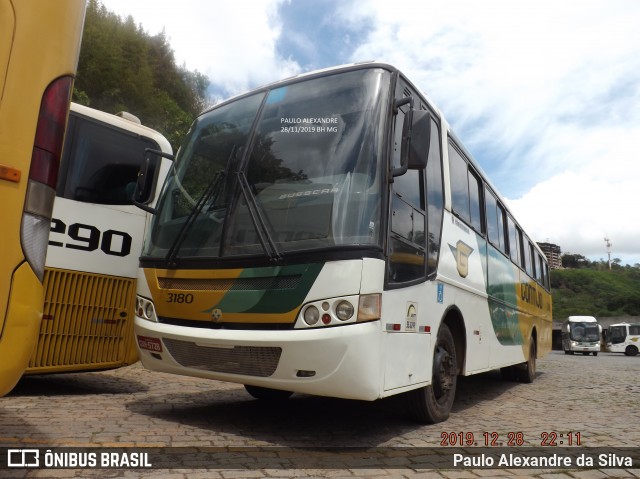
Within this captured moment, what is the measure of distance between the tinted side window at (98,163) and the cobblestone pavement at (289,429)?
2.34 metres

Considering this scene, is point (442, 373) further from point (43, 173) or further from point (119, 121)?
point (119, 121)

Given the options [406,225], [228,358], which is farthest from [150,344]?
[406,225]

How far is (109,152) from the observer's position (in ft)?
22.0

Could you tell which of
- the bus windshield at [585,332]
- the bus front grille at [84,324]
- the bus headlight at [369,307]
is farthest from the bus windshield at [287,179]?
the bus windshield at [585,332]

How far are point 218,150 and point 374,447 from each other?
2.99 metres

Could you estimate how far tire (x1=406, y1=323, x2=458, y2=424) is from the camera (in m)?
5.12

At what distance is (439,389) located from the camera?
541cm

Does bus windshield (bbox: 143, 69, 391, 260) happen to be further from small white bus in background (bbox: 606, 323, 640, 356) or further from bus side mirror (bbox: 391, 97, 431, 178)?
small white bus in background (bbox: 606, 323, 640, 356)

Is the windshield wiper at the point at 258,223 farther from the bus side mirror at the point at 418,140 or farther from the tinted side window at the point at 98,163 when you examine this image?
the tinted side window at the point at 98,163

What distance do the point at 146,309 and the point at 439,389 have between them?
2938 millimetres

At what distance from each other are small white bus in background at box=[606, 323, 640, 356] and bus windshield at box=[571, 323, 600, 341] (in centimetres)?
317

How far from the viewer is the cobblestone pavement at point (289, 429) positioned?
3.71 metres
